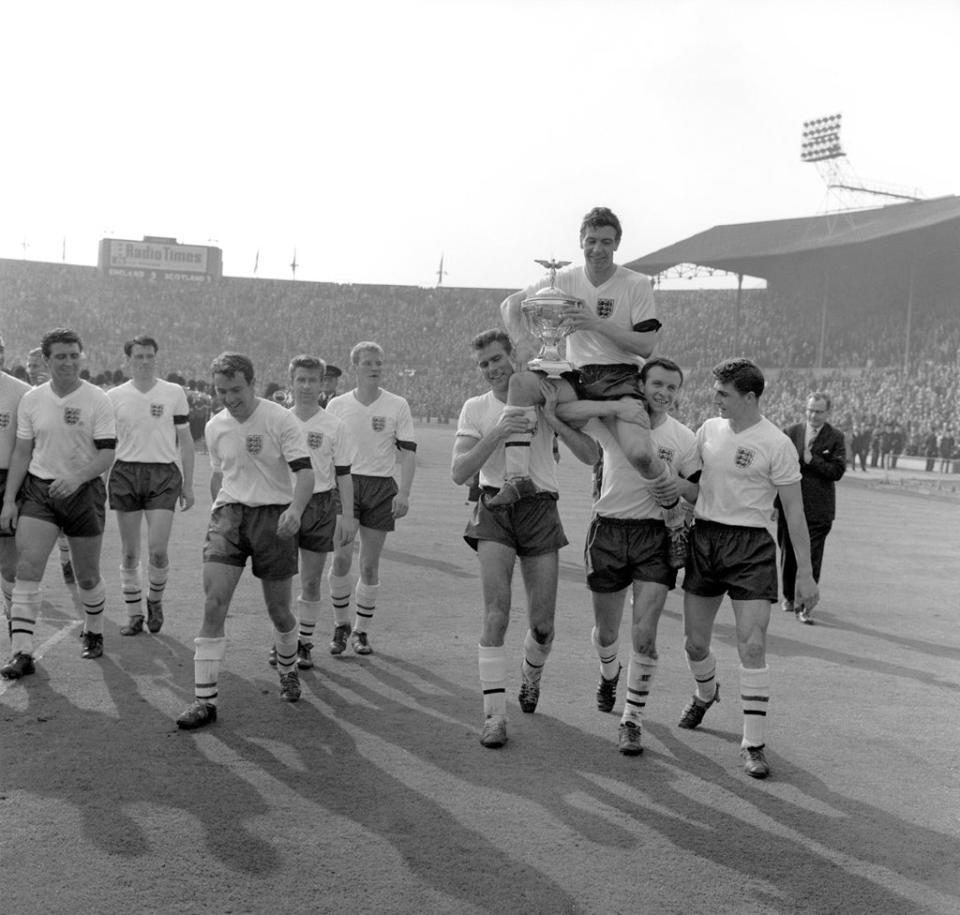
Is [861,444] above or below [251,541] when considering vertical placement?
above

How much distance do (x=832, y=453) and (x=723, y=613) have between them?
5.59ft

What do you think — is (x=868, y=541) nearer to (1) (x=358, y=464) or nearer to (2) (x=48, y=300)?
(1) (x=358, y=464)

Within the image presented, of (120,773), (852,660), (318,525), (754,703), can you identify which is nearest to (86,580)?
(318,525)

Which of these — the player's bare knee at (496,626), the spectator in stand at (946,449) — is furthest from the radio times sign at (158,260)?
the player's bare knee at (496,626)

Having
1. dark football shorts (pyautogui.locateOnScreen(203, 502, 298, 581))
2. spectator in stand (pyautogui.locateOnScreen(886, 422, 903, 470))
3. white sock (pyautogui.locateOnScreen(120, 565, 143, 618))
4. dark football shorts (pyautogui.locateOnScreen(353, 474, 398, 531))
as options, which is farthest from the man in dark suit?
spectator in stand (pyautogui.locateOnScreen(886, 422, 903, 470))

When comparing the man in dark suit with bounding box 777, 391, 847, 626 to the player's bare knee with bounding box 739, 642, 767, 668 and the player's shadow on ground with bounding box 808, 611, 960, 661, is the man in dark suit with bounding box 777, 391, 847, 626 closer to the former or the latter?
the player's shadow on ground with bounding box 808, 611, 960, 661

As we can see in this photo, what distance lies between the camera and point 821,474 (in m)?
9.64

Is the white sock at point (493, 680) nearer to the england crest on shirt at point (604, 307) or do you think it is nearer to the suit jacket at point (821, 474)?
the england crest on shirt at point (604, 307)

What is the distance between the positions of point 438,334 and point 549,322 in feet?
240

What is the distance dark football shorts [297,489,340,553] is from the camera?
716 centimetres

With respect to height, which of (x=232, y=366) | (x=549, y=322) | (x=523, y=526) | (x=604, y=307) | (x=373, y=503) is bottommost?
(x=373, y=503)

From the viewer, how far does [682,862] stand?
13.7 feet

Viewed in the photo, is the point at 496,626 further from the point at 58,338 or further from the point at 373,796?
the point at 58,338

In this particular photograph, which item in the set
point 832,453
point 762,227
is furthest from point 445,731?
point 762,227
